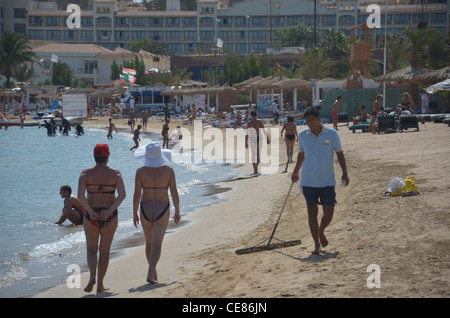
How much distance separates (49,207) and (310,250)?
33.1 feet

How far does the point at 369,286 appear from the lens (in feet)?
17.5

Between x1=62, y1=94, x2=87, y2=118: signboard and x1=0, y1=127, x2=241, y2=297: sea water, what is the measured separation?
68.0 ft

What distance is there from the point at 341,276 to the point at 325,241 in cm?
123

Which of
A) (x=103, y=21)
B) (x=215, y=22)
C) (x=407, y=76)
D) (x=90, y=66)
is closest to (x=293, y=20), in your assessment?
(x=215, y=22)

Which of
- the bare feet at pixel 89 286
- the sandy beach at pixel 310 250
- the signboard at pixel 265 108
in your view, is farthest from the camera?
the signboard at pixel 265 108

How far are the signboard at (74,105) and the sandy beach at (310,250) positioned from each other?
152 feet

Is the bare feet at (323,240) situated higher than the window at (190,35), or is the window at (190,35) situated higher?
the window at (190,35)

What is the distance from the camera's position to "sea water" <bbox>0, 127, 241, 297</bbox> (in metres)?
8.43

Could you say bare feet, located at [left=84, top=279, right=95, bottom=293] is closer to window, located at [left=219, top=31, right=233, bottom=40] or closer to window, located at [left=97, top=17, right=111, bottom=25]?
window, located at [left=219, top=31, right=233, bottom=40]

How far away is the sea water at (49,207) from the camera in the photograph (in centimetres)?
843

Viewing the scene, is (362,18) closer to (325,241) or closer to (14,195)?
(14,195)

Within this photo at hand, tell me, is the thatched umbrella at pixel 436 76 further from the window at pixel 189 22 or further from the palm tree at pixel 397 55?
the window at pixel 189 22

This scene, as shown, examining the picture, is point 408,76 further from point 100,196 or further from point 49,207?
point 100,196

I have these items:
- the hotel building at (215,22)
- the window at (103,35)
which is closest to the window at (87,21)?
the hotel building at (215,22)
